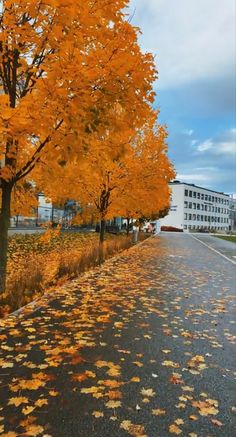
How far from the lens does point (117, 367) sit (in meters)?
4.84

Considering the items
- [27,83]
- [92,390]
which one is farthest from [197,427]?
[27,83]

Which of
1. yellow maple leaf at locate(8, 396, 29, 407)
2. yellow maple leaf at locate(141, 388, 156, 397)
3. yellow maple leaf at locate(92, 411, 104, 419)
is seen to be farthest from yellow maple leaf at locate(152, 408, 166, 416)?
yellow maple leaf at locate(8, 396, 29, 407)

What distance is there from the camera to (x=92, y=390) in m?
4.15

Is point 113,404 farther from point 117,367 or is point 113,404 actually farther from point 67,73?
point 67,73

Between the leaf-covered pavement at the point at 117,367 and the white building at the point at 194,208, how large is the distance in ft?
329

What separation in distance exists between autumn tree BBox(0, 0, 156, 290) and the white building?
330 ft

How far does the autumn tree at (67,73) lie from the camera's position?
602 cm

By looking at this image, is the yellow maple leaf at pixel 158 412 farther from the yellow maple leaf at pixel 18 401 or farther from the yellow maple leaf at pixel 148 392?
the yellow maple leaf at pixel 18 401

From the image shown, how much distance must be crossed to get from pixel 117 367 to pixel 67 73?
4085 mm

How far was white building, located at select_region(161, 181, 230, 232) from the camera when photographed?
117562 millimetres

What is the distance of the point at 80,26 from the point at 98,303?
501 cm

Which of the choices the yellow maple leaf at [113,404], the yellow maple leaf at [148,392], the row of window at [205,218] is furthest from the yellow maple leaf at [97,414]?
the row of window at [205,218]

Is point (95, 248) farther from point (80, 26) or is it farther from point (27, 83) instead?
point (80, 26)

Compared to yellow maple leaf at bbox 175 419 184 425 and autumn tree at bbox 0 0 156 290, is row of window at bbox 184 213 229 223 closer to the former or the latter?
autumn tree at bbox 0 0 156 290
